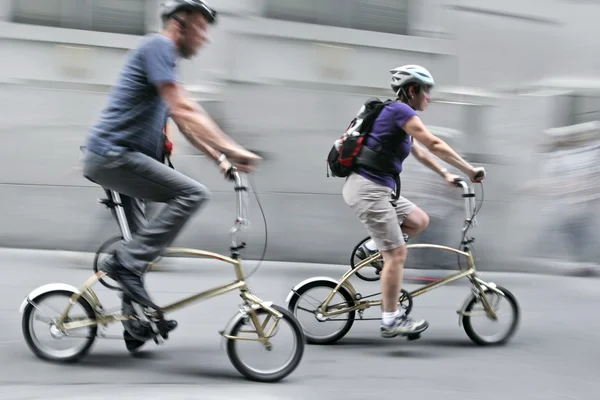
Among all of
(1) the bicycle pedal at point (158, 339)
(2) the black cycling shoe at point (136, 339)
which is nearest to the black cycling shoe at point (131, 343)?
(2) the black cycling shoe at point (136, 339)

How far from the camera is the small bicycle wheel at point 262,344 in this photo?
4.45 meters

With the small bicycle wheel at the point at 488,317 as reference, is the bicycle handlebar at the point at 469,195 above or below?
above

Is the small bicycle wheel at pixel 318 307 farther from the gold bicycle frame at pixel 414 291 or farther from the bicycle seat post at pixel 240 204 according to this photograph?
the bicycle seat post at pixel 240 204

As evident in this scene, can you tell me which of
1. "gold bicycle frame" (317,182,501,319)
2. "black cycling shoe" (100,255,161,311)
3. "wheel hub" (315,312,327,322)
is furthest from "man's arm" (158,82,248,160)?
"wheel hub" (315,312,327,322)

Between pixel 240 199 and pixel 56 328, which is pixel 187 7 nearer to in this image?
pixel 240 199

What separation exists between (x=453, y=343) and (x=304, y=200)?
3.88 metres

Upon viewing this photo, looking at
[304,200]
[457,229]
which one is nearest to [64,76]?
[304,200]

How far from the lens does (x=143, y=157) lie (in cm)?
433

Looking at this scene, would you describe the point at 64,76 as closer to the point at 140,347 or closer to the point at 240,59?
the point at 240,59

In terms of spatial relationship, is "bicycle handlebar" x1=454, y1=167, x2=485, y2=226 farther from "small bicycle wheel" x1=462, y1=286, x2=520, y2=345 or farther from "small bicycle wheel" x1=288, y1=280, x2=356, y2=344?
"small bicycle wheel" x1=288, y1=280, x2=356, y2=344

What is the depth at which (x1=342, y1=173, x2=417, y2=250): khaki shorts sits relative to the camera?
507 cm

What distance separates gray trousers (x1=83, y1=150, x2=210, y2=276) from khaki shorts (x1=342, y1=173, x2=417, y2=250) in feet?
3.84

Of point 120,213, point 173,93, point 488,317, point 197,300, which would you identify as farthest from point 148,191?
point 488,317

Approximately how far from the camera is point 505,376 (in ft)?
16.1
